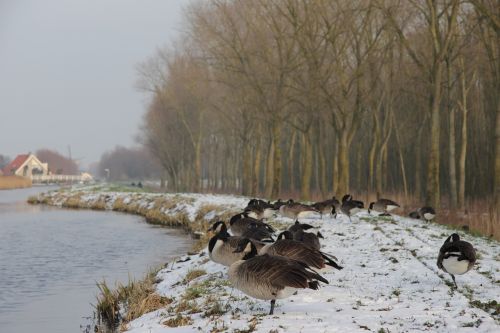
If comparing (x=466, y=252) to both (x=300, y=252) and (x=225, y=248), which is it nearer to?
(x=300, y=252)

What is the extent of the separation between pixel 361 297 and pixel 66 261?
1524cm

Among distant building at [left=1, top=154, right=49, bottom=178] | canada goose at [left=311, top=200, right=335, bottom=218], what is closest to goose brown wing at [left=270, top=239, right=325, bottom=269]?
canada goose at [left=311, top=200, right=335, bottom=218]

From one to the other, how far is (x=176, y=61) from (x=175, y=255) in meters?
40.2

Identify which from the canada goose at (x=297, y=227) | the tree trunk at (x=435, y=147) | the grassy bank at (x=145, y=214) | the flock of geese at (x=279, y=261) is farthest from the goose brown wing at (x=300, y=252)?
the tree trunk at (x=435, y=147)

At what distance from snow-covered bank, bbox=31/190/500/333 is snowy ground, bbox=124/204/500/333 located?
0.02 m

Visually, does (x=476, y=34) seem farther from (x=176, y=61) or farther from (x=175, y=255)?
(x=176, y=61)

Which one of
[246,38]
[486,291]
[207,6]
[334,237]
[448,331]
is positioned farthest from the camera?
[207,6]

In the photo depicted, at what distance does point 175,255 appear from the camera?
75.5ft

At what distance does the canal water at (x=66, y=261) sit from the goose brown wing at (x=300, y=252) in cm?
513

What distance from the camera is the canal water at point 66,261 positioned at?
14.1 meters

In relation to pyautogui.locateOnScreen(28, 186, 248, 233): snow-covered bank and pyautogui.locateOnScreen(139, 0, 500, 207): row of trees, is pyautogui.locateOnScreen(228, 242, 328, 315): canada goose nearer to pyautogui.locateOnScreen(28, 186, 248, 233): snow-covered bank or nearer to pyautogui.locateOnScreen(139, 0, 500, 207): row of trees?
pyautogui.locateOnScreen(139, 0, 500, 207): row of trees

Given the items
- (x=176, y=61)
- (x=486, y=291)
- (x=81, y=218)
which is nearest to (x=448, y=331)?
(x=486, y=291)

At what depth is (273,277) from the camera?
28.8ft

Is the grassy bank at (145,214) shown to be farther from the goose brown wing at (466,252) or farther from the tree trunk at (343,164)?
the goose brown wing at (466,252)
